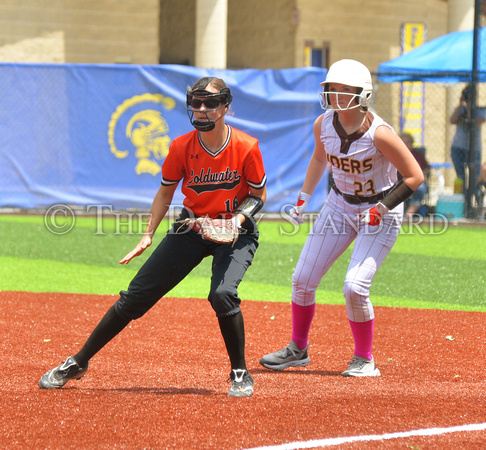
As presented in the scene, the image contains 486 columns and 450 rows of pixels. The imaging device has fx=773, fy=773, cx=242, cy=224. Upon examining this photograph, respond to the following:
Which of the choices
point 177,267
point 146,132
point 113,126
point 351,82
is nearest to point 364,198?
point 351,82

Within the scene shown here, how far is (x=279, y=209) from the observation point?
48.0ft

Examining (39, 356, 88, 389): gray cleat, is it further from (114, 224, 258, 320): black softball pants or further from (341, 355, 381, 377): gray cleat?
(341, 355, 381, 377): gray cleat

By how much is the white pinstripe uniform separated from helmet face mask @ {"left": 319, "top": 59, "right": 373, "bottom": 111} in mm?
175

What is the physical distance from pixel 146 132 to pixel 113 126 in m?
0.63

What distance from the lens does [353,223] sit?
512 centimetres

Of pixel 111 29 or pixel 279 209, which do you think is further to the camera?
pixel 111 29

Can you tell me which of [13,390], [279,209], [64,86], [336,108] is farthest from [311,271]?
[64,86]

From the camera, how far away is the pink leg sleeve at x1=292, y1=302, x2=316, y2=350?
5.38m

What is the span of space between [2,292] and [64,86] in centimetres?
731

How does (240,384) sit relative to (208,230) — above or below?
below

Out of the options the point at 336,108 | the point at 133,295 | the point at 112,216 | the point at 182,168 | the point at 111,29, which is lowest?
the point at 112,216

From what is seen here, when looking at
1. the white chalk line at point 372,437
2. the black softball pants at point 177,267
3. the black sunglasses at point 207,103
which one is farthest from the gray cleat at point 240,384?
the black sunglasses at point 207,103

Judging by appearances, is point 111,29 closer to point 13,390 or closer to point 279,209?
point 279,209

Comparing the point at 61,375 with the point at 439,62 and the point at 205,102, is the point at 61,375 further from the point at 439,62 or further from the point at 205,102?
the point at 439,62
